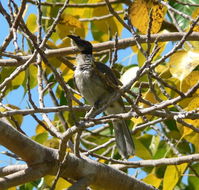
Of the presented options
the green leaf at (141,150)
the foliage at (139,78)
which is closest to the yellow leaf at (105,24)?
the foliage at (139,78)

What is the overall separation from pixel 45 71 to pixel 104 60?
576mm

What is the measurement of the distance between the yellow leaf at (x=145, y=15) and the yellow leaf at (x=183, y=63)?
0.20 m

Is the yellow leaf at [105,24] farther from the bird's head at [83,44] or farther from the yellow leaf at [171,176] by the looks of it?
the yellow leaf at [171,176]

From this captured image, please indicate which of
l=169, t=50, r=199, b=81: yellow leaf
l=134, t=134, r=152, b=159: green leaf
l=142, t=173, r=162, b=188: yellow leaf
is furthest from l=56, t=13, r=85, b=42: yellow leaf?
l=142, t=173, r=162, b=188: yellow leaf

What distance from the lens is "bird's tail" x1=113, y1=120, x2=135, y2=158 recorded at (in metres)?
4.07

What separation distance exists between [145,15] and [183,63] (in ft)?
1.13

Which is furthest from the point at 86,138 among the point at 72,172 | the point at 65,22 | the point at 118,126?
the point at 72,172

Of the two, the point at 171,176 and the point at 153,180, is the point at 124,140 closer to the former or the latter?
the point at 153,180

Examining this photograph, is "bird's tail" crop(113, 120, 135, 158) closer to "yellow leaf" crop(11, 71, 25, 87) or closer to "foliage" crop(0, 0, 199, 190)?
"foliage" crop(0, 0, 199, 190)

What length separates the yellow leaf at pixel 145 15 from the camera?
9.98ft

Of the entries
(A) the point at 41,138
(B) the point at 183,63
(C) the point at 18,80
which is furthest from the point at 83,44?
(B) the point at 183,63

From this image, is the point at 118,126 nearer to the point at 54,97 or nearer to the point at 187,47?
the point at 54,97

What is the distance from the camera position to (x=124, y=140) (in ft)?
13.8

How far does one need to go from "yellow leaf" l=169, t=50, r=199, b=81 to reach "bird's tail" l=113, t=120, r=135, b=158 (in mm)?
1075
